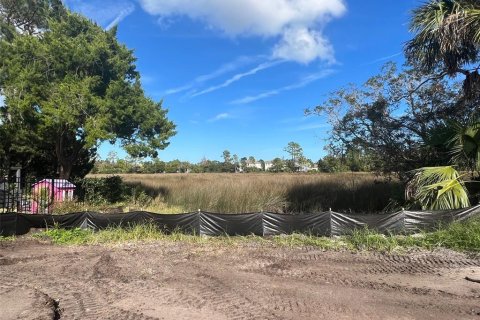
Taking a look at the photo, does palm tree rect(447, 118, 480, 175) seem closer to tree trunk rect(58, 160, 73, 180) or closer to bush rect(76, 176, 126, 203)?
bush rect(76, 176, 126, 203)

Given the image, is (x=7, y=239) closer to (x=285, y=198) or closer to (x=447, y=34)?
(x=285, y=198)

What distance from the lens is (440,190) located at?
11.4 metres

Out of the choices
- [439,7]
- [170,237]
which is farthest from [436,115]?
[170,237]

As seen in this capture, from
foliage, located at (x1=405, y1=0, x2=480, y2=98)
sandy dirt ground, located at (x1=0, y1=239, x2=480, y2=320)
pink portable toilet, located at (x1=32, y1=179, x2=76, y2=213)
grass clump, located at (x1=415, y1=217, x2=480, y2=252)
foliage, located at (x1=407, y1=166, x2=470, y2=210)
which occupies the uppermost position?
foliage, located at (x1=405, y1=0, x2=480, y2=98)

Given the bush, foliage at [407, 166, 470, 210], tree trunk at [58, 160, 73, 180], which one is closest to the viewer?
foliage at [407, 166, 470, 210]

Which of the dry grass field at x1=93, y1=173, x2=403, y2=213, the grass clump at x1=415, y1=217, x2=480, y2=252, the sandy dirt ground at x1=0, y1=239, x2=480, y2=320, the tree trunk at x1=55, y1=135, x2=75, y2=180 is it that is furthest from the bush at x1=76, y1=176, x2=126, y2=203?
the grass clump at x1=415, y1=217, x2=480, y2=252

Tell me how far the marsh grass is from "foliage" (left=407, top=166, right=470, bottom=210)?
0.74 metres

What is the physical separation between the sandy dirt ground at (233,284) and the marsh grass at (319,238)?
64cm

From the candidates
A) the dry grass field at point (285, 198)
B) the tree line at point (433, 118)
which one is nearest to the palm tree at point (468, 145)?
the tree line at point (433, 118)

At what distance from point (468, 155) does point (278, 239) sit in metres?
5.74

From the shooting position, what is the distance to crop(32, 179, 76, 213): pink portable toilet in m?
17.4

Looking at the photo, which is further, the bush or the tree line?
the bush

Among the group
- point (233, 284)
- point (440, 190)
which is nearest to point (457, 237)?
point (440, 190)

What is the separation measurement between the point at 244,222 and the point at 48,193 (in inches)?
402
